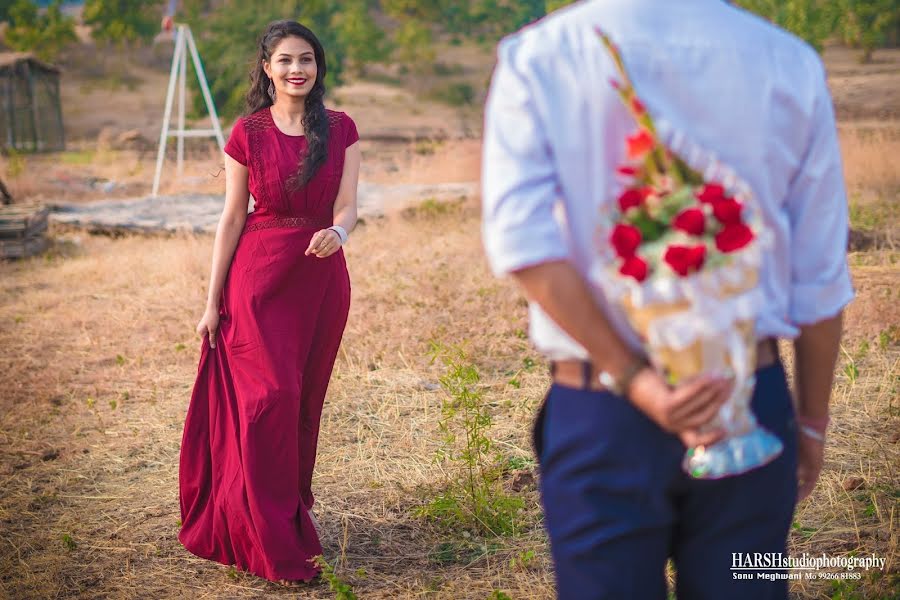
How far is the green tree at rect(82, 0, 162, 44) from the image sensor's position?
4406 centimetres

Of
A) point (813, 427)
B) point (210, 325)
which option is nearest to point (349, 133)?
point (210, 325)

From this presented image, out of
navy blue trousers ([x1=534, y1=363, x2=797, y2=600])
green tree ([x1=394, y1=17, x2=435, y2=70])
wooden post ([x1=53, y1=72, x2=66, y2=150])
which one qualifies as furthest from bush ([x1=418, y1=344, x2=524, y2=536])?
green tree ([x1=394, y1=17, x2=435, y2=70])

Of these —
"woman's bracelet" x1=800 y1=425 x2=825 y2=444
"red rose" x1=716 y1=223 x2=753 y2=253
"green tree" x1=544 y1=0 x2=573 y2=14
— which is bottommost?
"woman's bracelet" x1=800 y1=425 x2=825 y2=444

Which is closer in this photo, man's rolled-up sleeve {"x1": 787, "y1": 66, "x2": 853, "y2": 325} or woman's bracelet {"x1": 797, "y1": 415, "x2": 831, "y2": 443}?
man's rolled-up sleeve {"x1": 787, "y1": 66, "x2": 853, "y2": 325}

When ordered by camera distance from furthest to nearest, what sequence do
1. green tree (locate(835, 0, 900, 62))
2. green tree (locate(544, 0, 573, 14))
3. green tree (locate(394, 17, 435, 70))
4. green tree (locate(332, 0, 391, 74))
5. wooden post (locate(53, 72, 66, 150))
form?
green tree (locate(394, 17, 435, 70)) < green tree (locate(332, 0, 391, 74)) < green tree (locate(835, 0, 900, 62)) < wooden post (locate(53, 72, 66, 150)) < green tree (locate(544, 0, 573, 14))

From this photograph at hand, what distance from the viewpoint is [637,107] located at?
1.38 meters

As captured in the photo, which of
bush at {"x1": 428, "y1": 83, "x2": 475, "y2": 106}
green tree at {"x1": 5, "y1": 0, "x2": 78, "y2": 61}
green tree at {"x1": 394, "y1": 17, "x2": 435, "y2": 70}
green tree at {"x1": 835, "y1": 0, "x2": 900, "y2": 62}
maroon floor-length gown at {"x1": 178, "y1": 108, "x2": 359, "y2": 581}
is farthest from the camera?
green tree at {"x1": 5, "y1": 0, "x2": 78, "y2": 61}

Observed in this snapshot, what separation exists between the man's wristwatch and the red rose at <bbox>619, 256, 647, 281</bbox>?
0.47 ft

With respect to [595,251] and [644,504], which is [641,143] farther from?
[644,504]

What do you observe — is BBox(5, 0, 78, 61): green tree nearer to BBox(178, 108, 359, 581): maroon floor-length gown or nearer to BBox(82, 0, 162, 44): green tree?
BBox(82, 0, 162, 44): green tree

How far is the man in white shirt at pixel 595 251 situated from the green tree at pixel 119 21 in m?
46.4

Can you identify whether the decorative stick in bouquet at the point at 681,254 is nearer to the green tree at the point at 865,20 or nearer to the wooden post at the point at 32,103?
the wooden post at the point at 32,103

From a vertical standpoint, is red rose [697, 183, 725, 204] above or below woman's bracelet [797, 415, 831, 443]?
above

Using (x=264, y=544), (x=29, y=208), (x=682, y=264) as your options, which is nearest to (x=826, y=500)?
(x=264, y=544)
